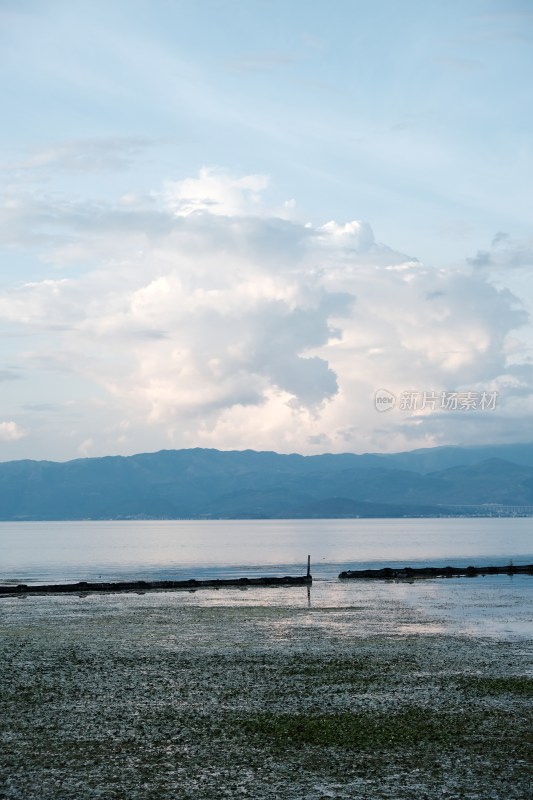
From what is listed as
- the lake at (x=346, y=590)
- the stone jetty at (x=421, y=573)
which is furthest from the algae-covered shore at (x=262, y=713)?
the stone jetty at (x=421, y=573)

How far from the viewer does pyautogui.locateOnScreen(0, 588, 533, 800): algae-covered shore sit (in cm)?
2419

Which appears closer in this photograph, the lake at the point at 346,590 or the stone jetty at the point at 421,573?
the lake at the point at 346,590

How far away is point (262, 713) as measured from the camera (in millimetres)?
32688

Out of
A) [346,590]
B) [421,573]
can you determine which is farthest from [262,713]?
[421,573]

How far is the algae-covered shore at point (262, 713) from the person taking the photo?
24.2 metres

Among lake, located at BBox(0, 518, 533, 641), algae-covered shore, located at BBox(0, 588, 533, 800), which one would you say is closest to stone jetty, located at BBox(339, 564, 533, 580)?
lake, located at BBox(0, 518, 533, 641)

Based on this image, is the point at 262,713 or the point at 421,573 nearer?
the point at 262,713

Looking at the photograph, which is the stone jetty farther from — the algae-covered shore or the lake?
the algae-covered shore

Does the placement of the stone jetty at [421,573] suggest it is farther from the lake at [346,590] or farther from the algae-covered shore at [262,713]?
the algae-covered shore at [262,713]

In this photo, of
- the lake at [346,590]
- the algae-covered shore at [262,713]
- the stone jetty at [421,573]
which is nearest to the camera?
the algae-covered shore at [262,713]

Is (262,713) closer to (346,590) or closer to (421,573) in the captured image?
(346,590)

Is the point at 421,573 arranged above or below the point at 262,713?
above

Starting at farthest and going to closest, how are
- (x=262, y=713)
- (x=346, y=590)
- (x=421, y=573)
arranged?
(x=421, y=573), (x=346, y=590), (x=262, y=713)

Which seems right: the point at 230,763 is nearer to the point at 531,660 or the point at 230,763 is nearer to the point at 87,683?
A: the point at 87,683
